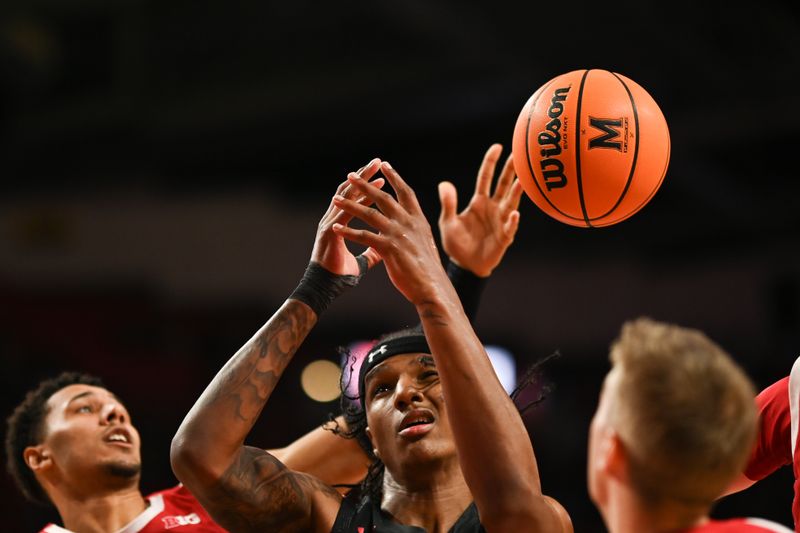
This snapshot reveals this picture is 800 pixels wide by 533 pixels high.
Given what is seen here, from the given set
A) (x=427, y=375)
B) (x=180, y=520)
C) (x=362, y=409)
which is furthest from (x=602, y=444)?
(x=180, y=520)

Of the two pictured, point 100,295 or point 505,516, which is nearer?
point 505,516

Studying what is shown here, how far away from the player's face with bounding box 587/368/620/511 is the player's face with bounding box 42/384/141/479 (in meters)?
2.49

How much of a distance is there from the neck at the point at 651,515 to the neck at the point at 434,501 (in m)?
1.09

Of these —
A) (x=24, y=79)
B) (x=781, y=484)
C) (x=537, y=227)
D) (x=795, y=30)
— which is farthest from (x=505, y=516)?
(x=24, y=79)

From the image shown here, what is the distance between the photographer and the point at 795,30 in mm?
7125

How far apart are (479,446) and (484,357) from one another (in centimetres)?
23

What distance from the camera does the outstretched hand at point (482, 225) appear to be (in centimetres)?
374

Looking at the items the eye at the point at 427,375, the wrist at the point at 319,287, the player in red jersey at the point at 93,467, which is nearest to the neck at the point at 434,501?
the eye at the point at 427,375

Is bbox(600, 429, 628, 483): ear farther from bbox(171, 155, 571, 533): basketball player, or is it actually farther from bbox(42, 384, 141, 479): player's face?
bbox(42, 384, 141, 479): player's face

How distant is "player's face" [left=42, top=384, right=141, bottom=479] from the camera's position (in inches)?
153

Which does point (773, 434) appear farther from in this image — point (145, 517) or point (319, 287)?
point (145, 517)

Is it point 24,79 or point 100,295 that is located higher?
point 24,79

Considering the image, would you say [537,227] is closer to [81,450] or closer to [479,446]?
[81,450]

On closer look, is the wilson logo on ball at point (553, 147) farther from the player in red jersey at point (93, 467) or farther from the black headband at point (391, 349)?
the player in red jersey at point (93, 467)
